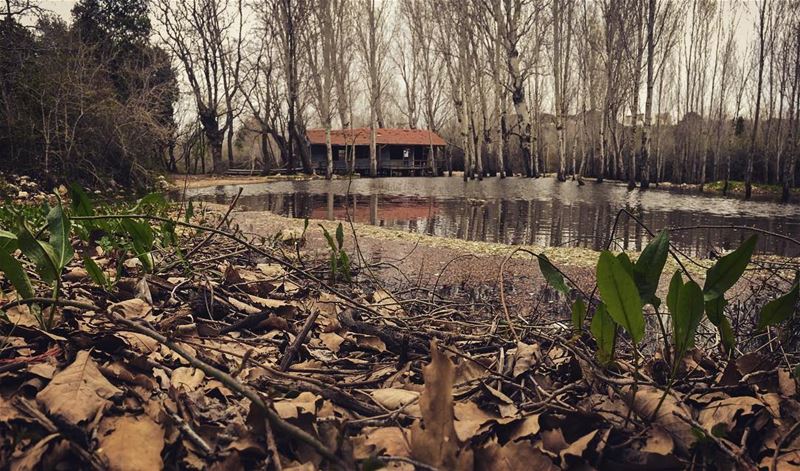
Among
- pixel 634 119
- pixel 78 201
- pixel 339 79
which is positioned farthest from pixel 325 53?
pixel 78 201

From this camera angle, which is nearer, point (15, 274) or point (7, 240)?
point (15, 274)

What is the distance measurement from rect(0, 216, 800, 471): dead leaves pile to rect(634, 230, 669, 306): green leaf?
20 centimetres

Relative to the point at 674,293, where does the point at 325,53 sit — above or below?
above

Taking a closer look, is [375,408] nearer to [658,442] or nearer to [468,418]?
[468,418]

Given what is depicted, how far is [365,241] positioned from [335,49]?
21.3m

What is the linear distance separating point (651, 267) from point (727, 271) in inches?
6.7

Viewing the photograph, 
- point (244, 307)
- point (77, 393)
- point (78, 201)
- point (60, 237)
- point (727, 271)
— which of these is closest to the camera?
point (77, 393)

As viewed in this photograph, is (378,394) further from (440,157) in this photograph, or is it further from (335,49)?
(440,157)

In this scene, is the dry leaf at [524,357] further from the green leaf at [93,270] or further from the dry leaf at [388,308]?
the green leaf at [93,270]

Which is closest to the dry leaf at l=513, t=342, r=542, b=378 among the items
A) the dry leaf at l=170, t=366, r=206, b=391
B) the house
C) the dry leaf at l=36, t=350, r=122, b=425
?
the dry leaf at l=170, t=366, r=206, b=391

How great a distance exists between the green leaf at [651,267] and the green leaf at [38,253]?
55.7 inches

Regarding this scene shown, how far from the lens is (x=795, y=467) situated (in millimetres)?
807

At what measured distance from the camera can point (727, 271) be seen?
1120 millimetres

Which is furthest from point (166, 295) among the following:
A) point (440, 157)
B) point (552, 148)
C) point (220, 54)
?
point (552, 148)
